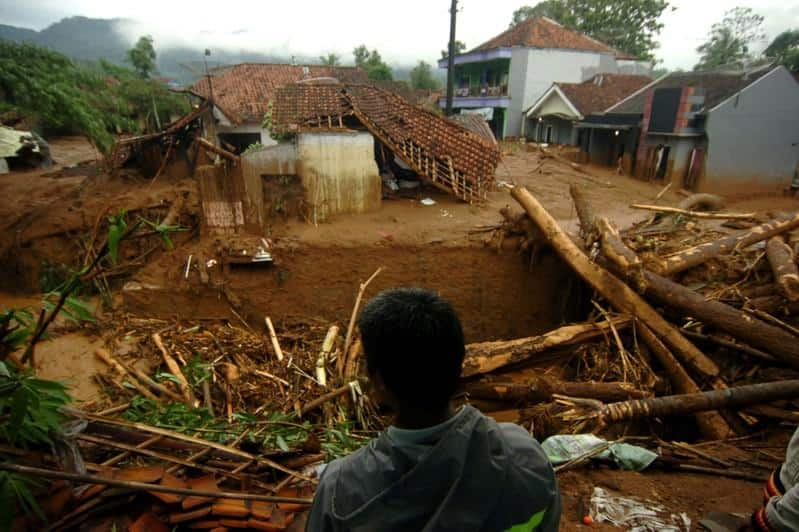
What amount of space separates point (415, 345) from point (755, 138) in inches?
718

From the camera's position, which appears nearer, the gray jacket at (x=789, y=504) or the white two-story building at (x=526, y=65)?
the gray jacket at (x=789, y=504)

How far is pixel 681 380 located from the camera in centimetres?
458

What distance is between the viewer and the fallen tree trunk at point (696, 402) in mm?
3773

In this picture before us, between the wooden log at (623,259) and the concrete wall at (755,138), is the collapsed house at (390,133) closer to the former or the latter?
the wooden log at (623,259)

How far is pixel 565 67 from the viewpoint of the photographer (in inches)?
1022

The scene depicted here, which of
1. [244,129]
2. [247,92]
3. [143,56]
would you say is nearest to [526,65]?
[247,92]

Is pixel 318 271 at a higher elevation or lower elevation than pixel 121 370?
higher

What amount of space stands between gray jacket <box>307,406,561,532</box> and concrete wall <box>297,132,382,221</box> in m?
8.65

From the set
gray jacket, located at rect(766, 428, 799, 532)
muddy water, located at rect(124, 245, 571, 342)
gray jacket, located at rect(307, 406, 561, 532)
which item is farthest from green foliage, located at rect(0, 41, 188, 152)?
gray jacket, located at rect(766, 428, 799, 532)

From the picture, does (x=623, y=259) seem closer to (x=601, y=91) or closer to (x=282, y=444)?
(x=282, y=444)

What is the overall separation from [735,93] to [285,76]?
74.1ft

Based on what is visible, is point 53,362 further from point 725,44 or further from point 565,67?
point 725,44

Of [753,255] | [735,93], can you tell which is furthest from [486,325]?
[735,93]

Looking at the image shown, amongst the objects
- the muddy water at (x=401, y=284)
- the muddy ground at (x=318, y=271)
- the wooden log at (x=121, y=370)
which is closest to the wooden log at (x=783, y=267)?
the muddy ground at (x=318, y=271)
